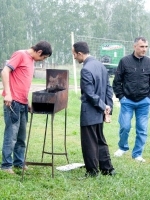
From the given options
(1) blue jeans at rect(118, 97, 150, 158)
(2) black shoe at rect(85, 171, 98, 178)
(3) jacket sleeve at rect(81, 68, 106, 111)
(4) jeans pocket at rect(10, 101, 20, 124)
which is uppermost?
(3) jacket sleeve at rect(81, 68, 106, 111)

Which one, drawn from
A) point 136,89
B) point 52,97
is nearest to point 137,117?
point 136,89

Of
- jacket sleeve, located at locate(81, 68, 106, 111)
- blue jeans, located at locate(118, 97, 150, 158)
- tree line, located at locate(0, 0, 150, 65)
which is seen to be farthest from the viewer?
tree line, located at locate(0, 0, 150, 65)

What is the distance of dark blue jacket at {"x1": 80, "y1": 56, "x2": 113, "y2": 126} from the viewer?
4625mm

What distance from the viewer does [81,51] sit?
4.79 m

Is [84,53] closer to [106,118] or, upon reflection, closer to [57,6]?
[106,118]

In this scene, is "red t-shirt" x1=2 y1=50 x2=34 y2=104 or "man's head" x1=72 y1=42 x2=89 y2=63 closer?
"red t-shirt" x1=2 y1=50 x2=34 y2=104

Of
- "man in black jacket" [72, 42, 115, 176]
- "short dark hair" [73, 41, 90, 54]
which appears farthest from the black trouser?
"short dark hair" [73, 41, 90, 54]

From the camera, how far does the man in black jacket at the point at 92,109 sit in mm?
4645

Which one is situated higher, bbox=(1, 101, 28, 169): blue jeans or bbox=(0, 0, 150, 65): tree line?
bbox=(0, 0, 150, 65): tree line

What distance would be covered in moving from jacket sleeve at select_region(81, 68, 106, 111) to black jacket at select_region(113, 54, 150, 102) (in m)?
1.51

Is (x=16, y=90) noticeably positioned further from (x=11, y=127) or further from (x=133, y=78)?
(x=133, y=78)

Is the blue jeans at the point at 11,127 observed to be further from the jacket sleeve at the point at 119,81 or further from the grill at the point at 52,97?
the jacket sleeve at the point at 119,81

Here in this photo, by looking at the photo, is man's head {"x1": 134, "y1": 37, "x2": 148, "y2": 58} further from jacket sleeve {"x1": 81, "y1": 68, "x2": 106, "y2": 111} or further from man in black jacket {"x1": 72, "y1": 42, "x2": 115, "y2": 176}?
jacket sleeve {"x1": 81, "y1": 68, "x2": 106, "y2": 111}

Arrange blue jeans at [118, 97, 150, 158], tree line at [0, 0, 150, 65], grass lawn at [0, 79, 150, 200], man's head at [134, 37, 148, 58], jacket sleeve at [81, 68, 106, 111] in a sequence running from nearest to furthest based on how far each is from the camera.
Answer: grass lawn at [0, 79, 150, 200] → jacket sleeve at [81, 68, 106, 111] → man's head at [134, 37, 148, 58] → blue jeans at [118, 97, 150, 158] → tree line at [0, 0, 150, 65]
